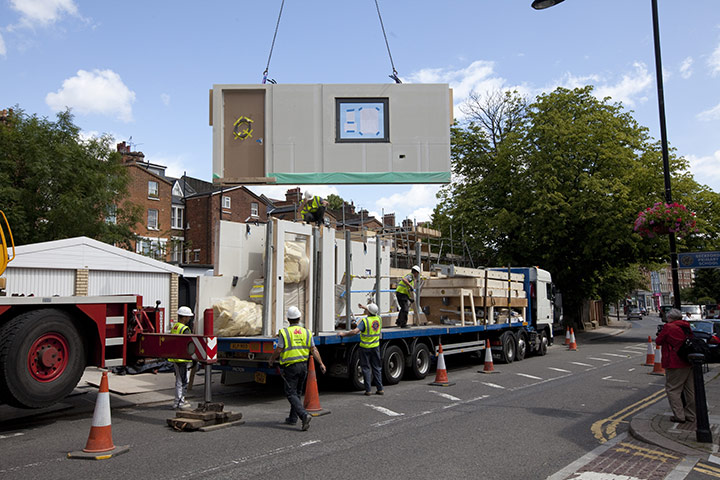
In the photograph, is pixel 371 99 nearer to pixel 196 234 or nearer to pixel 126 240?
pixel 126 240

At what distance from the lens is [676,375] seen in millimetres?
7672

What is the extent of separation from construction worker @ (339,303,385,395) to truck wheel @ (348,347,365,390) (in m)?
0.23

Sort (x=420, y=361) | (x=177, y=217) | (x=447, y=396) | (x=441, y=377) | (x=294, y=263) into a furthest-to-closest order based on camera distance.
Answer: (x=177, y=217) → (x=420, y=361) → (x=441, y=377) → (x=447, y=396) → (x=294, y=263)

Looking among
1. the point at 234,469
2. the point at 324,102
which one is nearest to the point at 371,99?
the point at 324,102

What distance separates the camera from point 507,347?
16469 millimetres

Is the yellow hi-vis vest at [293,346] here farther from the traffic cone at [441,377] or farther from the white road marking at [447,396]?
the traffic cone at [441,377]

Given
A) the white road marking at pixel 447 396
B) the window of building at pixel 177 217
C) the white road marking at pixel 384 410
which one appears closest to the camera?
the white road marking at pixel 384 410

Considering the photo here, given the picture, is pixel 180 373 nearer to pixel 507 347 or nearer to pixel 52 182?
pixel 507 347

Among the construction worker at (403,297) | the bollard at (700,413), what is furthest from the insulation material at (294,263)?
the bollard at (700,413)

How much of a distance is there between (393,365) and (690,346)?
19.2 ft

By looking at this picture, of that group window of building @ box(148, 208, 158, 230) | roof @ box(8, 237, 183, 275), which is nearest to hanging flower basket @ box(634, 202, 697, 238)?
roof @ box(8, 237, 183, 275)

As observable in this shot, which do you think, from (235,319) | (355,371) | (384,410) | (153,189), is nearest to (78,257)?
(235,319)

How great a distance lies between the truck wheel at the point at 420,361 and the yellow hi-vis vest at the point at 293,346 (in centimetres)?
508

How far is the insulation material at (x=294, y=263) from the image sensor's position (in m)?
10.2
